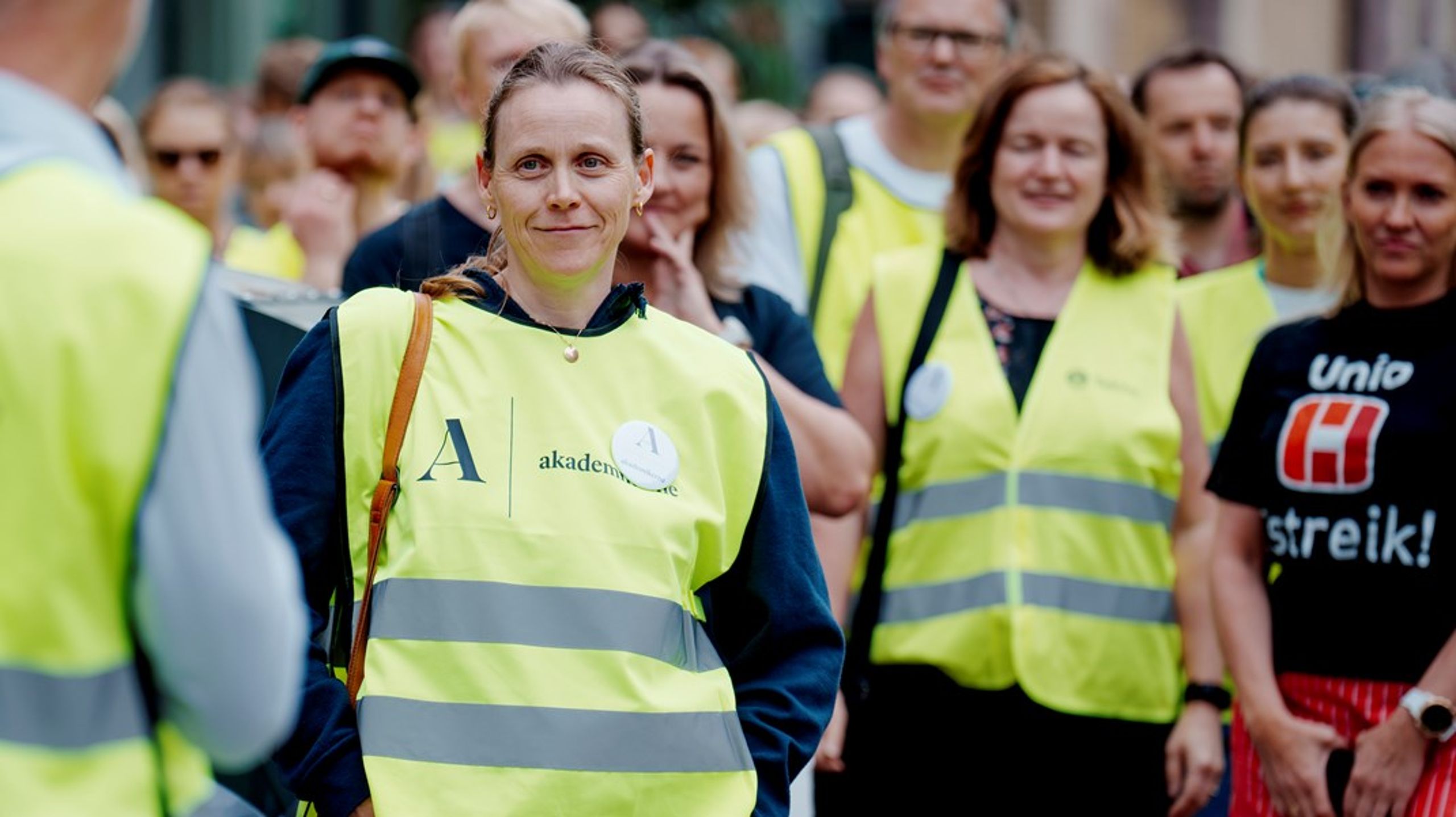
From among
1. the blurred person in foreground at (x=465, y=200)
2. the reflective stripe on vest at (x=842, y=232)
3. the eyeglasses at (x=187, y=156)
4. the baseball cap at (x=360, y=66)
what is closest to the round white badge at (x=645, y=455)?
the blurred person in foreground at (x=465, y=200)

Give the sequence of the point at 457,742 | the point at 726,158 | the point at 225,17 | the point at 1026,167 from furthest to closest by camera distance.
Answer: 1. the point at 225,17
2. the point at 1026,167
3. the point at 726,158
4. the point at 457,742

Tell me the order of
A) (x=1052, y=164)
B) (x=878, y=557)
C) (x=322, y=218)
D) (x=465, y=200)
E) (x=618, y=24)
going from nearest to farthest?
(x=465, y=200)
(x=878, y=557)
(x=1052, y=164)
(x=322, y=218)
(x=618, y=24)

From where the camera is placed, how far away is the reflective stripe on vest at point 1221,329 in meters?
4.96

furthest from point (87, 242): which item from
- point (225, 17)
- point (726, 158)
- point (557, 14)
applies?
point (225, 17)

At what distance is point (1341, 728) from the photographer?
12.8 ft

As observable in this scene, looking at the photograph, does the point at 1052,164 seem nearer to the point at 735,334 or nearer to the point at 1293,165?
the point at 1293,165

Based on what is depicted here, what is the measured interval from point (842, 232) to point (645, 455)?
2.20 meters

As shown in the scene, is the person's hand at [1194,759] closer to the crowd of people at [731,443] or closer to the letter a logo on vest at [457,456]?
the crowd of people at [731,443]

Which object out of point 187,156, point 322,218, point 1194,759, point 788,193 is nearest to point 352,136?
point 322,218

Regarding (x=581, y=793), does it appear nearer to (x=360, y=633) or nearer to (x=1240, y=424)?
(x=360, y=633)

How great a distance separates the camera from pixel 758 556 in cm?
305

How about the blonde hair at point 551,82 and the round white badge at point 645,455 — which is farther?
the blonde hair at point 551,82

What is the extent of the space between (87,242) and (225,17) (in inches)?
402

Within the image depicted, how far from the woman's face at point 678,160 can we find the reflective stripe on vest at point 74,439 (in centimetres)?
225
